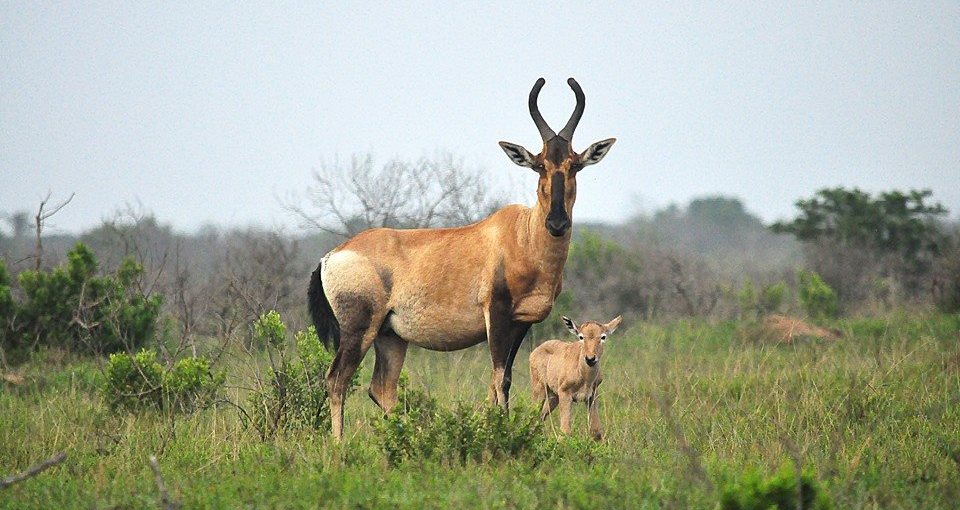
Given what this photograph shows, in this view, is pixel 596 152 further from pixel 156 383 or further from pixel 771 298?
pixel 771 298

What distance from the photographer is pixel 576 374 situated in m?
9.21

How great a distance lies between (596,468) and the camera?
687cm

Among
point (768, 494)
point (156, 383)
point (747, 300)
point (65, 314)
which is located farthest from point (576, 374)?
point (747, 300)

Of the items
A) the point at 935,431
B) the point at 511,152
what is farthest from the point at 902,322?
the point at 511,152

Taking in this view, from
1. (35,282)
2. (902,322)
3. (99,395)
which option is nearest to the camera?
(99,395)

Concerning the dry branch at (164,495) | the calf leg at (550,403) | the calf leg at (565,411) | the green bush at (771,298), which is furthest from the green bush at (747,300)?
the dry branch at (164,495)

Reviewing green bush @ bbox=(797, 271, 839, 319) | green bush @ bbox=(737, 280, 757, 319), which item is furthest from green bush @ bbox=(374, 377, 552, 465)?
green bush @ bbox=(737, 280, 757, 319)

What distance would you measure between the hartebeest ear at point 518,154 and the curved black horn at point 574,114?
29 cm

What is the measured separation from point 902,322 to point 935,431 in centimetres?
668

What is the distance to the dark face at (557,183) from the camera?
8266 millimetres

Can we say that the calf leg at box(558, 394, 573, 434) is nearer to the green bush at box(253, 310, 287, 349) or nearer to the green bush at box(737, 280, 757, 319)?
the green bush at box(253, 310, 287, 349)

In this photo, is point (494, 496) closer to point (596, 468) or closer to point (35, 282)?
point (596, 468)

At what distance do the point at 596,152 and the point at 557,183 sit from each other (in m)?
0.61

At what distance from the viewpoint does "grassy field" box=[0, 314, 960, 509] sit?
20.3 ft
